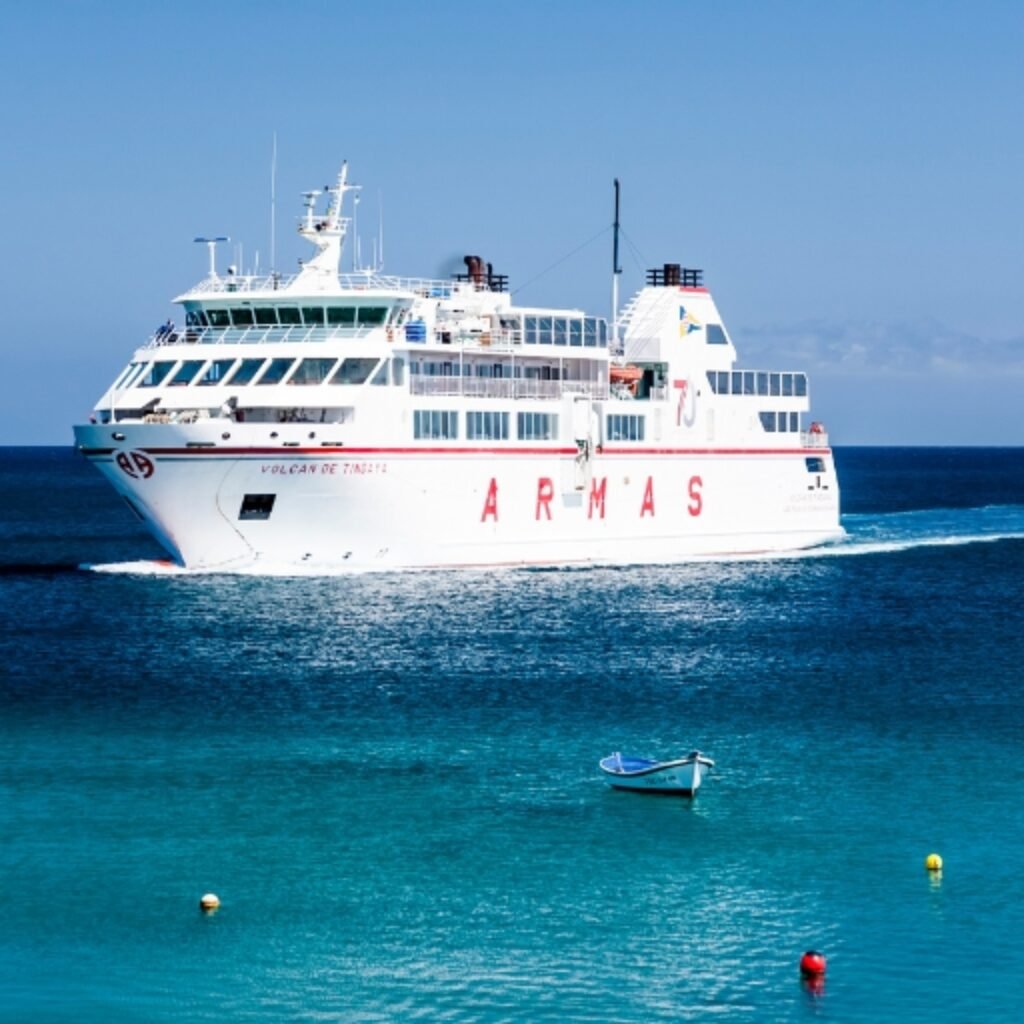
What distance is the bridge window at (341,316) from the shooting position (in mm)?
70000

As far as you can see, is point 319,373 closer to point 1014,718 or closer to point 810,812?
point 1014,718

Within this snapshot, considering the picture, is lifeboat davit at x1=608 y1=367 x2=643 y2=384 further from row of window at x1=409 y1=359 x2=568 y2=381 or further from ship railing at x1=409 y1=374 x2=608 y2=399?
row of window at x1=409 y1=359 x2=568 y2=381

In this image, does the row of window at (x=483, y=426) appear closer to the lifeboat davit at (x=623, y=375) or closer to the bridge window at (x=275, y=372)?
the bridge window at (x=275, y=372)

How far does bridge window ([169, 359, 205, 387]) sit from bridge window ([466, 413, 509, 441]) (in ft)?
33.5

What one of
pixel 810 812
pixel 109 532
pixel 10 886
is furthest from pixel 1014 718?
pixel 109 532

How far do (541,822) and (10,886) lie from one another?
9596 millimetres

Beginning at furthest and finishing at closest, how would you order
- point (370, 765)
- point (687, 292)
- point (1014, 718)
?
point (687, 292)
point (1014, 718)
point (370, 765)

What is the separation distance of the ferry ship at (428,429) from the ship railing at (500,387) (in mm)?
100

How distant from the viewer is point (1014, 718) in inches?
1797

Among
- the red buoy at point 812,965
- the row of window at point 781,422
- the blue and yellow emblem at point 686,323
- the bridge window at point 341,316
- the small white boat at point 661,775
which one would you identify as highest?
the blue and yellow emblem at point 686,323

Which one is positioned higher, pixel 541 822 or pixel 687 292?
pixel 687 292

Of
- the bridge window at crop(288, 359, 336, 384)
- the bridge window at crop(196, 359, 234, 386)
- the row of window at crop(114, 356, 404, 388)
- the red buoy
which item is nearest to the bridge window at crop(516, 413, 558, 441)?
the row of window at crop(114, 356, 404, 388)

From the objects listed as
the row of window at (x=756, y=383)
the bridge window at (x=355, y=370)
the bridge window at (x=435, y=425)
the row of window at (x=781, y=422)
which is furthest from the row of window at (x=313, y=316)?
the row of window at (x=781, y=422)

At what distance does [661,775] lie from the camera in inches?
1459
